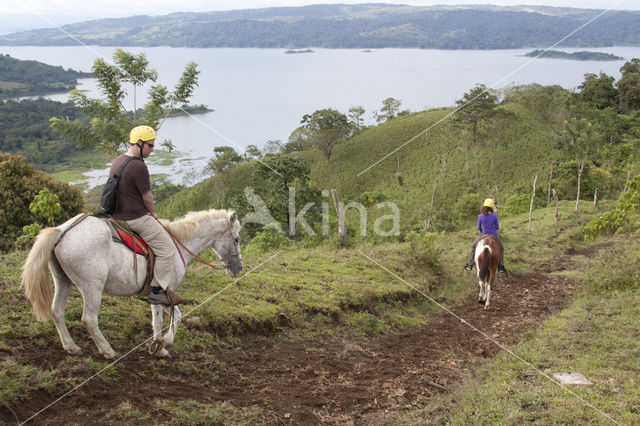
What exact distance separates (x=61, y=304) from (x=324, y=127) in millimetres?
58360

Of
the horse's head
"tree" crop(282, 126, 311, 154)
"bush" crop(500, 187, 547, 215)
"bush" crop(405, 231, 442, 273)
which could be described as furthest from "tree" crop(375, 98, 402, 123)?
the horse's head

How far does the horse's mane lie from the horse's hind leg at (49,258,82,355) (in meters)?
1.38

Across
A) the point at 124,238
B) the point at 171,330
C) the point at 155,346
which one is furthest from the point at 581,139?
the point at 124,238

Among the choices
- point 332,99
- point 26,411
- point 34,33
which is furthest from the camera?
point 34,33

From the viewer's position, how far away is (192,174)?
70.2 metres

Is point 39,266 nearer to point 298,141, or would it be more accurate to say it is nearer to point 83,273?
point 83,273

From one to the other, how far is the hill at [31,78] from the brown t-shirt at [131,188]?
403ft

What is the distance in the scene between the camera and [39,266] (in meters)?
4.63

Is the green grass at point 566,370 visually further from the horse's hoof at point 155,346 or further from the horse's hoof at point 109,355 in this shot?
the horse's hoof at point 109,355

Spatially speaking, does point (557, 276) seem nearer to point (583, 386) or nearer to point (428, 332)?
point (428, 332)

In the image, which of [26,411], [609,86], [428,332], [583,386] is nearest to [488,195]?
[609,86]

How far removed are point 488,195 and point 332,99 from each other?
291ft

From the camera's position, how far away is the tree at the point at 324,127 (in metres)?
61.8

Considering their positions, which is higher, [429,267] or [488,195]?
[429,267]
